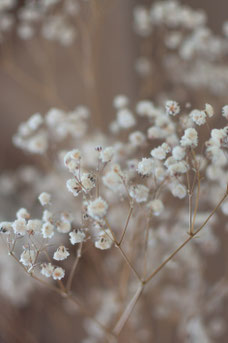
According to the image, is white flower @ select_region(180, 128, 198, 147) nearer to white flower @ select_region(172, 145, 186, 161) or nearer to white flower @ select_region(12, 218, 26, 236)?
white flower @ select_region(172, 145, 186, 161)

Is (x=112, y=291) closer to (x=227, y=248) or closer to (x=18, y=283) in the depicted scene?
(x=18, y=283)

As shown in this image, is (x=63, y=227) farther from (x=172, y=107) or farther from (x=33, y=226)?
(x=172, y=107)

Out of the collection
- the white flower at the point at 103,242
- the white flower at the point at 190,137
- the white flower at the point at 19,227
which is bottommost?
the white flower at the point at 103,242

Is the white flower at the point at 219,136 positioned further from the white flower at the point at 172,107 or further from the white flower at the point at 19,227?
the white flower at the point at 19,227

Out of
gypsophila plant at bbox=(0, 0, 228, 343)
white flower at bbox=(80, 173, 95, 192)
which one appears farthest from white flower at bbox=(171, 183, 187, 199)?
white flower at bbox=(80, 173, 95, 192)

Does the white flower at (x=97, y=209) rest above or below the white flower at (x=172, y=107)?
below

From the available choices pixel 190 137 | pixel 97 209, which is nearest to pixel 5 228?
pixel 97 209

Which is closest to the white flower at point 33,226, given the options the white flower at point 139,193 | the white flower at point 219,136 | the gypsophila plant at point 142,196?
the gypsophila plant at point 142,196

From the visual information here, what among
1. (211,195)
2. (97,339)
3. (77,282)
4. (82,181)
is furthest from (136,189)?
(77,282)
